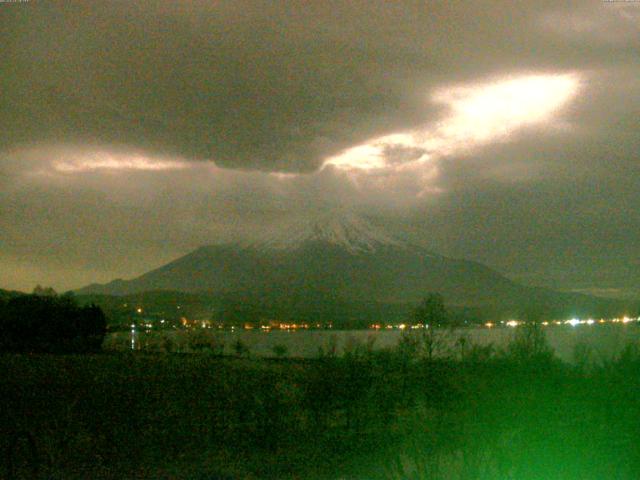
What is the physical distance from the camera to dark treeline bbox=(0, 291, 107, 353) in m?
55.2

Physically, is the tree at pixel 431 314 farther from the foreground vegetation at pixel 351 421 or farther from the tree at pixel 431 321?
the foreground vegetation at pixel 351 421

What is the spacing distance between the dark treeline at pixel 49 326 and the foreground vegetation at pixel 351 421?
3068 centimetres

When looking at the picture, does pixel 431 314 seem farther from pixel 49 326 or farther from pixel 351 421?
pixel 49 326

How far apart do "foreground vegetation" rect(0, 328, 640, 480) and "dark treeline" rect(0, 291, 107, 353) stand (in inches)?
1208

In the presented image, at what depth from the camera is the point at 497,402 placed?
51.8ft

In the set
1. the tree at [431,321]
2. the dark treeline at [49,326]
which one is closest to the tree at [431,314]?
the tree at [431,321]

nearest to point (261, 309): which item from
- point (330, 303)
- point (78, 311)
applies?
point (330, 303)

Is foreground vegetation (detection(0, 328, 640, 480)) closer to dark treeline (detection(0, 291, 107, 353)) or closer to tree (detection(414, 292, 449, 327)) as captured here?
tree (detection(414, 292, 449, 327))

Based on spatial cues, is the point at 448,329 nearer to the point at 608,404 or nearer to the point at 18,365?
the point at 18,365

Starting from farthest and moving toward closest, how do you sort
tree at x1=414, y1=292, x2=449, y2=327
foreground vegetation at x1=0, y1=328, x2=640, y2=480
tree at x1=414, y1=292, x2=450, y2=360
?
tree at x1=414, y1=292, x2=449, y2=327 < tree at x1=414, y1=292, x2=450, y2=360 < foreground vegetation at x1=0, y1=328, x2=640, y2=480

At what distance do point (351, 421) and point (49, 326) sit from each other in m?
47.9

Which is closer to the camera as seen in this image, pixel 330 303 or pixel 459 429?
pixel 459 429

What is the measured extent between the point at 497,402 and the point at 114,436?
7.75 meters

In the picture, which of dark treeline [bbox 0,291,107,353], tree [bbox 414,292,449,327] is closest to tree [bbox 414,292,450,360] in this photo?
tree [bbox 414,292,449,327]
